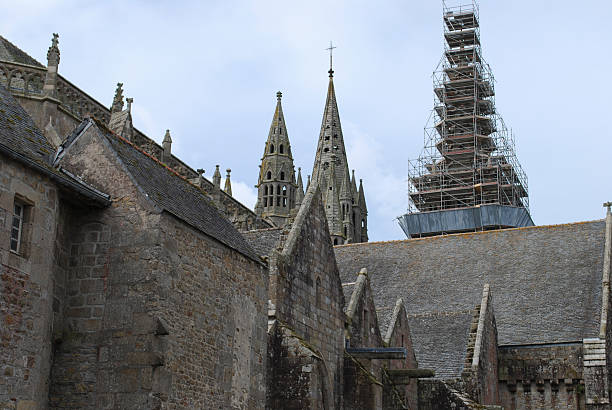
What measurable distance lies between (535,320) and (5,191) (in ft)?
62.5

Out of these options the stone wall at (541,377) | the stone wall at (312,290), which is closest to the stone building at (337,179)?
the stone wall at (541,377)

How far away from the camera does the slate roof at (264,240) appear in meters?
14.7

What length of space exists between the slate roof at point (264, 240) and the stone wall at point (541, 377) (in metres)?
11.0

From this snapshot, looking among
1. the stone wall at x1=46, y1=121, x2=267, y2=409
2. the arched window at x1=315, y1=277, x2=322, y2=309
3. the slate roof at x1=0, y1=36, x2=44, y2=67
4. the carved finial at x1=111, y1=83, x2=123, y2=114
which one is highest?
the slate roof at x1=0, y1=36, x2=44, y2=67

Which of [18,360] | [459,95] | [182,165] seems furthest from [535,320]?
[459,95]

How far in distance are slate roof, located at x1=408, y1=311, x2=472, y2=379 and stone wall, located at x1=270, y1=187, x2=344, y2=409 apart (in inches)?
253

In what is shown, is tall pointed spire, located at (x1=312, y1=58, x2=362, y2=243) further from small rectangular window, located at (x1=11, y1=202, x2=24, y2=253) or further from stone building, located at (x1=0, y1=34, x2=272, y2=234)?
small rectangular window, located at (x1=11, y1=202, x2=24, y2=253)

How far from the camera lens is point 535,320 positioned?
24.2 m

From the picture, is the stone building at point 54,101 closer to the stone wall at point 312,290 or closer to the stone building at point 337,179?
the stone wall at point 312,290

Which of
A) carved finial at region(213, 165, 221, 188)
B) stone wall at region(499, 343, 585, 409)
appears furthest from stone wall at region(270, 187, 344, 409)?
carved finial at region(213, 165, 221, 188)

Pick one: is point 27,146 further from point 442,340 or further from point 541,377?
point 541,377

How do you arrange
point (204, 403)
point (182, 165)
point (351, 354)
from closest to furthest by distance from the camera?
point (204, 403), point (351, 354), point (182, 165)

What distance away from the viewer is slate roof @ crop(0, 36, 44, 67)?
69.1ft

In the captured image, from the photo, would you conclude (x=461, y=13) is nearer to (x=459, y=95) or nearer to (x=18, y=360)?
(x=459, y=95)
